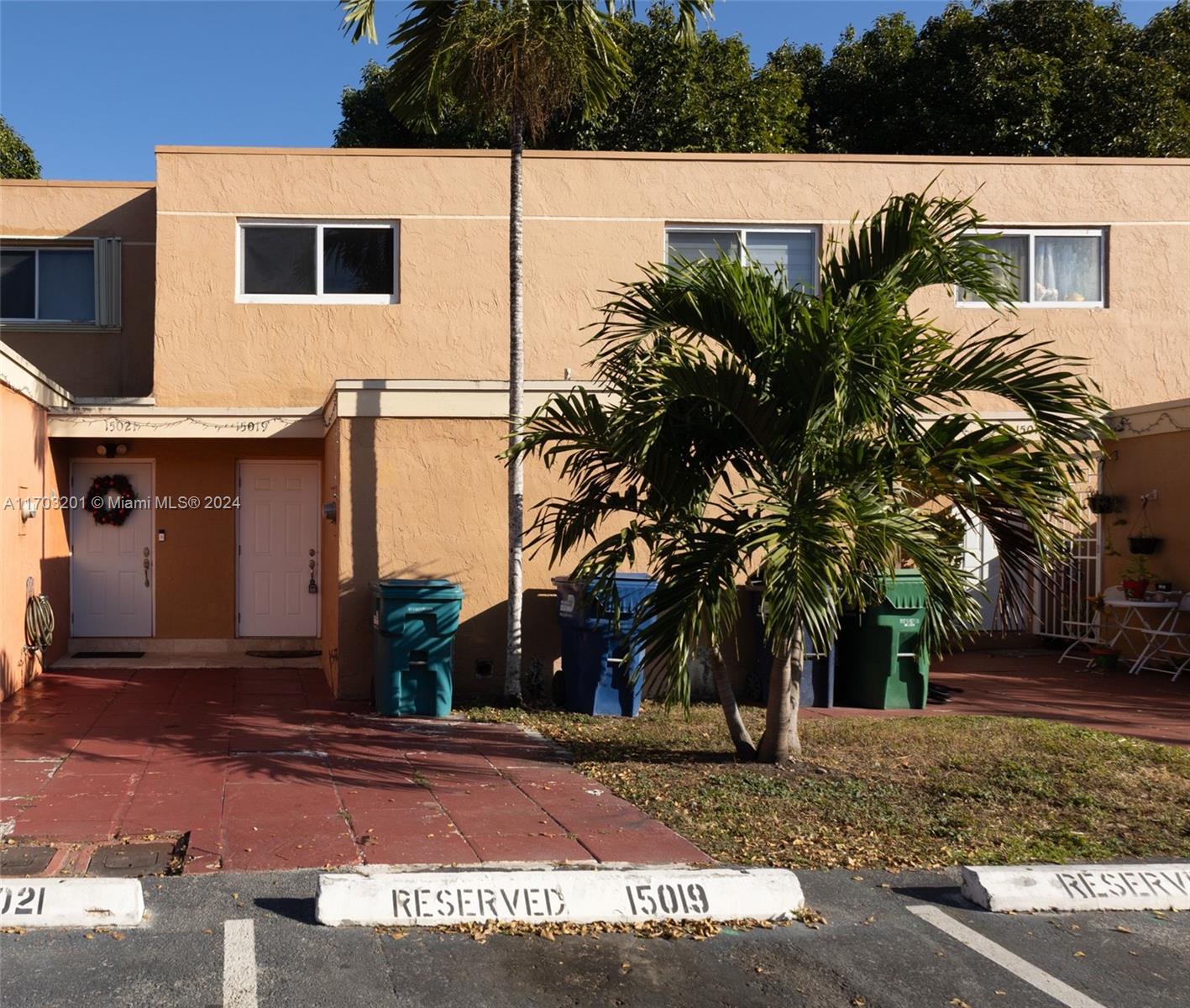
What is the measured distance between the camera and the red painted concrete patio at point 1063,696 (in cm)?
996

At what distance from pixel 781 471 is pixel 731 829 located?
2.28 meters

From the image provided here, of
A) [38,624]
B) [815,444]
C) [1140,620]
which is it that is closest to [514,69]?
[815,444]

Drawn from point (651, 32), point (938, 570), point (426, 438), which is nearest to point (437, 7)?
point (426, 438)

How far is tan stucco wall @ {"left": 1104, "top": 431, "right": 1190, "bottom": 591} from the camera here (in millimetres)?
12484

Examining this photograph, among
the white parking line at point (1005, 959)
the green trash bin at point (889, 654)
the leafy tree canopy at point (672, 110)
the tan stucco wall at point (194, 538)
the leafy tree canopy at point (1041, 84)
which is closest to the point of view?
the white parking line at point (1005, 959)

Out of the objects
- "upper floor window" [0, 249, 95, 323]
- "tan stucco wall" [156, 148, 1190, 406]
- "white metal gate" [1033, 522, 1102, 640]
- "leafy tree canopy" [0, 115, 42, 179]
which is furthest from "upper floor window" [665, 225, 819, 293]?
"leafy tree canopy" [0, 115, 42, 179]

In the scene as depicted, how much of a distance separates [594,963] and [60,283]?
40.6 ft

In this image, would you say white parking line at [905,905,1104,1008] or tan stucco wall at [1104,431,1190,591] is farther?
tan stucco wall at [1104,431,1190,591]

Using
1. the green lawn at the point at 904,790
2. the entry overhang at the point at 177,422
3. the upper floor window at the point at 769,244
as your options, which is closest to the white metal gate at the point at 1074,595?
the upper floor window at the point at 769,244

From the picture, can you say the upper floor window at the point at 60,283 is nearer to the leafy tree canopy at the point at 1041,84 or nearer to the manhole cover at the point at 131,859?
the manhole cover at the point at 131,859

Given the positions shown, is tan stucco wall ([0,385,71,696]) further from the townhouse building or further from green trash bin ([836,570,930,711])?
green trash bin ([836,570,930,711])

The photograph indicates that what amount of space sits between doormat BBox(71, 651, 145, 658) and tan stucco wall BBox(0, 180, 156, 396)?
10.2 ft

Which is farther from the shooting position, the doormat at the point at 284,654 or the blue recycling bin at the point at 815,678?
the doormat at the point at 284,654

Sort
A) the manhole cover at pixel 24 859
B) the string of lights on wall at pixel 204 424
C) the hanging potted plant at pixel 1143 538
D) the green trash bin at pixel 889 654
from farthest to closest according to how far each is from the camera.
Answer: the string of lights on wall at pixel 204 424
the hanging potted plant at pixel 1143 538
the green trash bin at pixel 889 654
the manhole cover at pixel 24 859
